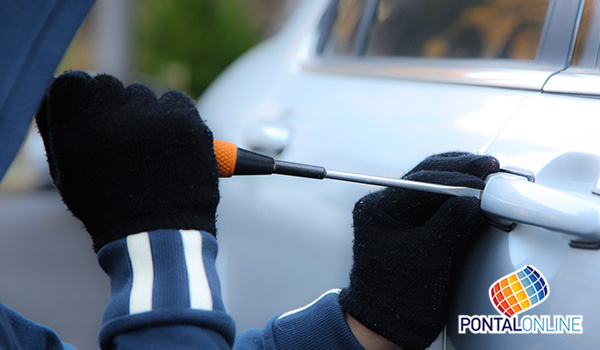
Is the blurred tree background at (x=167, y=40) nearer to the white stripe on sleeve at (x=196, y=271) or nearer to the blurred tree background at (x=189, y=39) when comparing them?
the blurred tree background at (x=189, y=39)

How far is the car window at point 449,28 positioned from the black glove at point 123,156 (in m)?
0.63

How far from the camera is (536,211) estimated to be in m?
0.86

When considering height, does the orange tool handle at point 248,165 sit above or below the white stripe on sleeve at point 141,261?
above

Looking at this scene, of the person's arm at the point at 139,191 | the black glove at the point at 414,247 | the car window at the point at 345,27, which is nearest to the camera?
the person's arm at the point at 139,191

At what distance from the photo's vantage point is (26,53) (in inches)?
30.4

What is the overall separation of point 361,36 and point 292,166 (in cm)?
80

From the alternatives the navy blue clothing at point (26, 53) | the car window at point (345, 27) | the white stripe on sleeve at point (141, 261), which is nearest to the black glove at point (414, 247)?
the white stripe on sleeve at point (141, 261)

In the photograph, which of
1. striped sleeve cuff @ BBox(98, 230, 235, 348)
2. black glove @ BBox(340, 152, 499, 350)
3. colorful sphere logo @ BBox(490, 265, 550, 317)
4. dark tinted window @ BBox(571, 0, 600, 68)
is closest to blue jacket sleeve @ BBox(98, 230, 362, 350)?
striped sleeve cuff @ BBox(98, 230, 235, 348)

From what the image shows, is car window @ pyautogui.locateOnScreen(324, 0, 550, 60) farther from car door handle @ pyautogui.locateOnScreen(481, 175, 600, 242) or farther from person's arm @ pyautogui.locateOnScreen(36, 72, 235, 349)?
person's arm @ pyautogui.locateOnScreen(36, 72, 235, 349)

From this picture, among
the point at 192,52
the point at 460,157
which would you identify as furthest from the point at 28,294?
the point at 192,52

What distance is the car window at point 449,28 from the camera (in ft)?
3.97

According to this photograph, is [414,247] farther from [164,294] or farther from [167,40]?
[167,40]

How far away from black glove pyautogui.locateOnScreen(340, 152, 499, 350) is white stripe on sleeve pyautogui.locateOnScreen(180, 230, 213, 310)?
0.91ft

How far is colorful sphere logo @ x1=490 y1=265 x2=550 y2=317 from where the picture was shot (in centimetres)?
88
